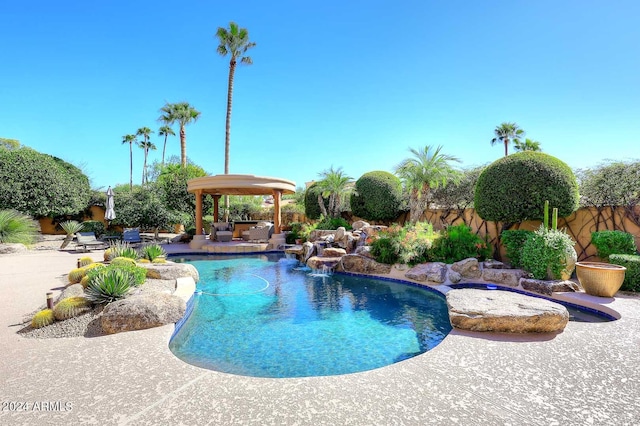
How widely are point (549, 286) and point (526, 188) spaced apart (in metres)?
3.15

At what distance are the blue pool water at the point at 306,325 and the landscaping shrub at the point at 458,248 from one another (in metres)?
1.69

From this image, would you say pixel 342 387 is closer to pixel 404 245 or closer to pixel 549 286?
pixel 549 286

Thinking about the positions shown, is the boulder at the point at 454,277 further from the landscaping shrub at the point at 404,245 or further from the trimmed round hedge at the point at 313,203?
the trimmed round hedge at the point at 313,203

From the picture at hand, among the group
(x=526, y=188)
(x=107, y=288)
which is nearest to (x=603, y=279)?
(x=526, y=188)

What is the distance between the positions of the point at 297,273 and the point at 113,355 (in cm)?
694

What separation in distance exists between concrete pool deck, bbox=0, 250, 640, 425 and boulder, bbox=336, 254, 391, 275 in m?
5.44

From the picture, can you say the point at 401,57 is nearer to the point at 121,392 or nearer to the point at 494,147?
the point at 121,392

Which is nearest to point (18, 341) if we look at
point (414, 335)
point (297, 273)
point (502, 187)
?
point (414, 335)

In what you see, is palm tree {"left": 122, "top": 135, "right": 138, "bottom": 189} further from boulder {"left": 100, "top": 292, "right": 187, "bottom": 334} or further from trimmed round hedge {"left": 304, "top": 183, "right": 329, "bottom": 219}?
boulder {"left": 100, "top": 292, "right": 187, "bottom": 334}

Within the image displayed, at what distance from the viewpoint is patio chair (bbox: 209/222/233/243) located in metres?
16.4

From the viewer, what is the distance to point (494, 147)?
2689 centimetres

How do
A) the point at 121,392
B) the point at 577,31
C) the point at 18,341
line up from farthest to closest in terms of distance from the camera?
the point at 577,31, the point at 18,341, the point at 121,392

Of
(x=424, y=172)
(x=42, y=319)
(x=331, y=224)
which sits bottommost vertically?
(x=42, y=319)

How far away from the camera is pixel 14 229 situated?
13.6 metres
